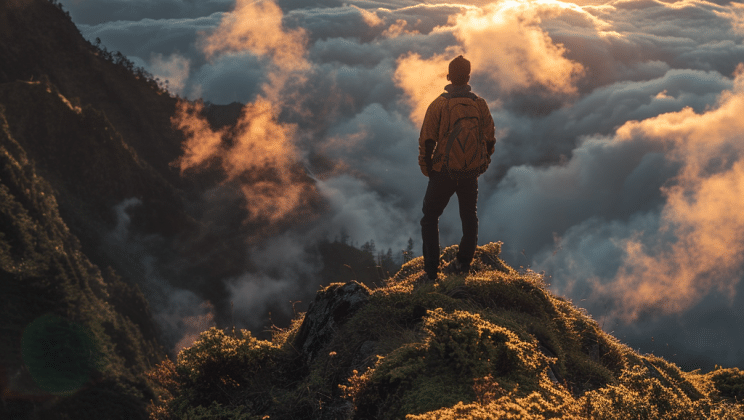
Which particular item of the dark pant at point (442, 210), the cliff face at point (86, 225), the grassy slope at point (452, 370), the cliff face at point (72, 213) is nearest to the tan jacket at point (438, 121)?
the dark pant at point (442, 210)

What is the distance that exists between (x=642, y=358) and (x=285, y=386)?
20.3 ft

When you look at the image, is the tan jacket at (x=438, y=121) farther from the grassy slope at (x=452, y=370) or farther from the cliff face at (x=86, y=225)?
the cliff face at (x=86, y=225)

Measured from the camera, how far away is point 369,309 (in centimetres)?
664

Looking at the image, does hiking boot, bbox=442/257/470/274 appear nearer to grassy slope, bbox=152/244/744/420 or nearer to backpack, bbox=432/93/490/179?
grassy slope, bbox=152/244/744/420

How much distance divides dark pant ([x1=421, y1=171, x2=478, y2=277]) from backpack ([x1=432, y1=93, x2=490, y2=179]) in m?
0.24

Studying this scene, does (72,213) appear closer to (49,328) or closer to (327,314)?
(49,328)

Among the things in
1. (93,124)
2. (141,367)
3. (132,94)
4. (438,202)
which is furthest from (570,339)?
(132,94)

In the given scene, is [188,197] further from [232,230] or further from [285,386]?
[285,386]

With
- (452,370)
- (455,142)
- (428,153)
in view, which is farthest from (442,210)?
(452,370)

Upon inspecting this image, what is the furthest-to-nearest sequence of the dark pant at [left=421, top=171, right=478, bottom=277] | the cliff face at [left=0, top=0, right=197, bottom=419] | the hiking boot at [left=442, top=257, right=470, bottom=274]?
the cliff face at [left=0, top=0, right=197, bottom=419] < the hiking boot at [left=442, top=257, right=470, bottom=274] < the dark pant at [left=421, top=171, right=478, bottom=277]

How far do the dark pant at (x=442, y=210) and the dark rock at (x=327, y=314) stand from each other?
1.56 meters

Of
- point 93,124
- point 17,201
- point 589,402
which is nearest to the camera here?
point 589,402

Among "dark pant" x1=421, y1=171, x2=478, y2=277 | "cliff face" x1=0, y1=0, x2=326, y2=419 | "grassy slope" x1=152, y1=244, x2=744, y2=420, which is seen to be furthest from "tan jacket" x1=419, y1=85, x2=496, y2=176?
"cliff face" x1=0, y1=0, x2=326, y2=419

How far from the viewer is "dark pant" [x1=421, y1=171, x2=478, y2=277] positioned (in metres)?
7.73
